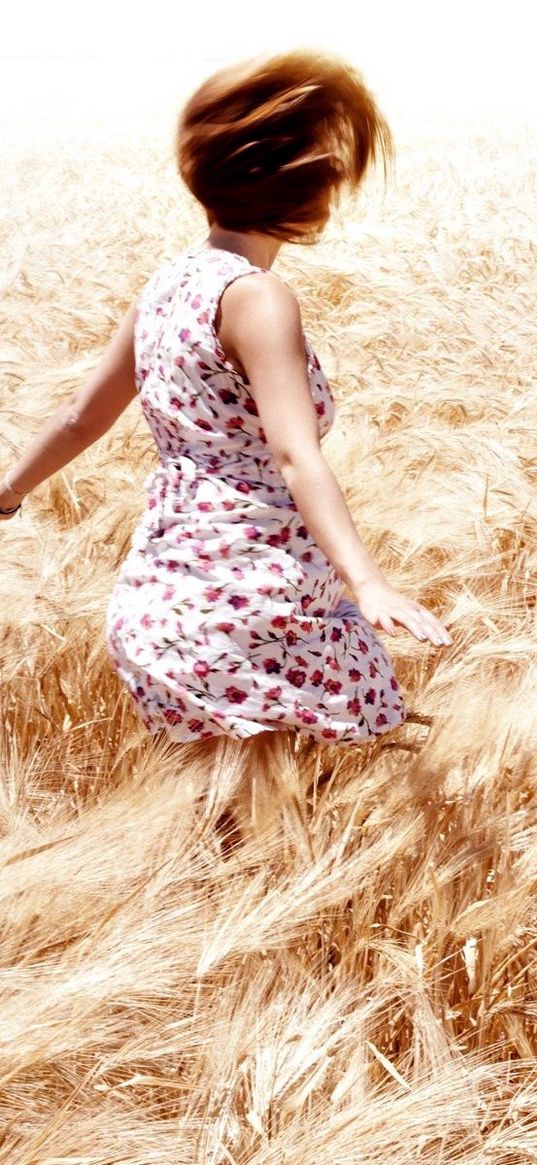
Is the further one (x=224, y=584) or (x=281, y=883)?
(x=224, y=584)

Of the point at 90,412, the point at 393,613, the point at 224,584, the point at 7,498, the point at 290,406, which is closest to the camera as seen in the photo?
the point at 393,613

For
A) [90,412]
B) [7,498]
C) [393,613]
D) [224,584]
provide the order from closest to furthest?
[393,613]
[224,584]
[90,412]
[7,498]

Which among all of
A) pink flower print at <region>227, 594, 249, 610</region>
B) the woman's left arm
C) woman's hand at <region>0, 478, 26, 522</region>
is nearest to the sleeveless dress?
pink flower print at <region>227, 594, 249, 610</region>

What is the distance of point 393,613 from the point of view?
3.60 ft

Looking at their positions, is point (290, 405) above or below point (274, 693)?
above

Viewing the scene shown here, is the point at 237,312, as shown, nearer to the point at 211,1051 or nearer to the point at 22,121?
the point at 211,1051

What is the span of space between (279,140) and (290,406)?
0.31m

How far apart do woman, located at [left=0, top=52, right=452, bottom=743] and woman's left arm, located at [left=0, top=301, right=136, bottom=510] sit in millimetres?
106

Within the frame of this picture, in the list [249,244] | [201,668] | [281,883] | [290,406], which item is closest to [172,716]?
[201,668]

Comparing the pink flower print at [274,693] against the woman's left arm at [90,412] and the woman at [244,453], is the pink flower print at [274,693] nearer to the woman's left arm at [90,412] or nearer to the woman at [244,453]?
the woman at [244,453]

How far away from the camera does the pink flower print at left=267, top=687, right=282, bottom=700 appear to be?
1.31 meters

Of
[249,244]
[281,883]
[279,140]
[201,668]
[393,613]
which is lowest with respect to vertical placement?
[281,883]

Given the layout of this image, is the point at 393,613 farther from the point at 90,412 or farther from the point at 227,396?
the point at 90,412

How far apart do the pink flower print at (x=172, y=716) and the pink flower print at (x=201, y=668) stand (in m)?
0.07
